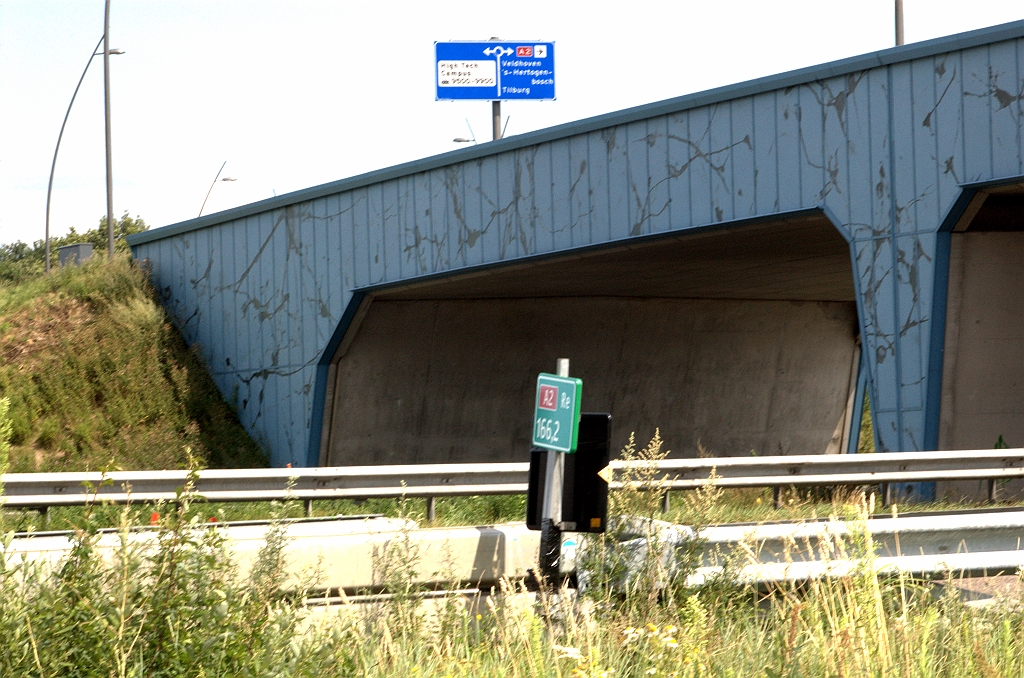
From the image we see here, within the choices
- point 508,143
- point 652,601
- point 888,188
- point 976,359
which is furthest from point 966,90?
point 652,601

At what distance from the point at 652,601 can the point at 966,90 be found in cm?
851

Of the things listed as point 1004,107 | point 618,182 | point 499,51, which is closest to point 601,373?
point 618,182

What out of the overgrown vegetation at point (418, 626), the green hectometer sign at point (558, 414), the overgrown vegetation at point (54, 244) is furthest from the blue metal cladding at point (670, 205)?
the overgrown vegetation at point (54, 244)

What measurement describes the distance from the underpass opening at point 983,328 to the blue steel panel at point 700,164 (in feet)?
10.9

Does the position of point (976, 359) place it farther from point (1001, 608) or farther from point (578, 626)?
point (578, 626)

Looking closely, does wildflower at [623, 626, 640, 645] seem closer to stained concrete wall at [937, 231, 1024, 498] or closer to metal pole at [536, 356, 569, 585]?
metal pole at [536, 356, 569, 585]

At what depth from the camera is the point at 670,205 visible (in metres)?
14.9

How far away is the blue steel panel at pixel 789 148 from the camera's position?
13.5m

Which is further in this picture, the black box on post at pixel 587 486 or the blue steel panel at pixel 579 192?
the blue steel panel at pixel 579 192

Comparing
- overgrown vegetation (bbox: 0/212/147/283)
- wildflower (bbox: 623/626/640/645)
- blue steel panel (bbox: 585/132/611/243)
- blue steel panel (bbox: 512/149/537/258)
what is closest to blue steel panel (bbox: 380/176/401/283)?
blue steel panel (bbox: 512/149/537/258)

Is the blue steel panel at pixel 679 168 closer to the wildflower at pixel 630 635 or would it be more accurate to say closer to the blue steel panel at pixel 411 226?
the blue steel panel at pixel 411 226

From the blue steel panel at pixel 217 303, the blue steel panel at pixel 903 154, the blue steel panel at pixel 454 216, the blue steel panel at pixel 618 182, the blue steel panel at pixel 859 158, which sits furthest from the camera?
the blue steel panel at pixel 217 303

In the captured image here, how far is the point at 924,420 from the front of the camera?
12289 millimetres

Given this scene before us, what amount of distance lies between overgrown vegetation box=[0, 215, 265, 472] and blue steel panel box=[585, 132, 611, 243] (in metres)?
8.91
